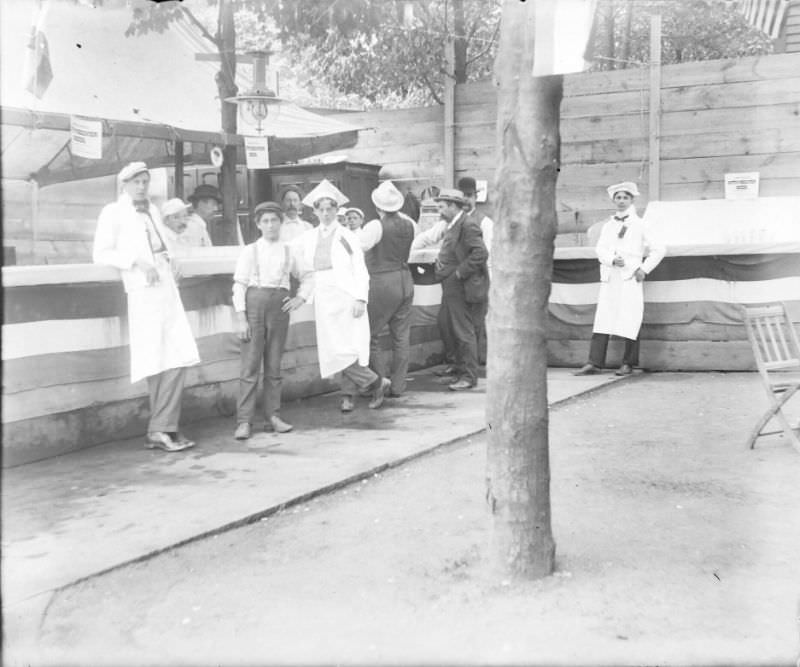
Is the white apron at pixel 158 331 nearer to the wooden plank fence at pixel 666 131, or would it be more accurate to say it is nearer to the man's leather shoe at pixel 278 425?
the man's leather shoe at pixel 278 425

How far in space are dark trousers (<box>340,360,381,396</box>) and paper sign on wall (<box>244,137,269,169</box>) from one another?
13.7ft

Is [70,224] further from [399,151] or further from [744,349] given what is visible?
[744,349]

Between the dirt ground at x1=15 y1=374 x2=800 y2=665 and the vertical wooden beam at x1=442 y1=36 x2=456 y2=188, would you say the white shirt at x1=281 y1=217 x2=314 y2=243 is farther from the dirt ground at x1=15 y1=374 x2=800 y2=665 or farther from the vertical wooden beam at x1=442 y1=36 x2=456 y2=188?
the dirt ground at x1=15 y1=374 x2=800 y2=665

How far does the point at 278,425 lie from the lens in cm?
759

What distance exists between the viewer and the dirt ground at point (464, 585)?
11.9ft

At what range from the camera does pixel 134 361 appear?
6949 mm

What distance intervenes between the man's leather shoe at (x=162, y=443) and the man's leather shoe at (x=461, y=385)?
3.33 m

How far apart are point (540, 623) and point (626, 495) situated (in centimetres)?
211

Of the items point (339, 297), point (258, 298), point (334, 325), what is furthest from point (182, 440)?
point (339, 297)

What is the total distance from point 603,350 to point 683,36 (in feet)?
33.0

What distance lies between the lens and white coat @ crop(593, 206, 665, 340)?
1027 cm

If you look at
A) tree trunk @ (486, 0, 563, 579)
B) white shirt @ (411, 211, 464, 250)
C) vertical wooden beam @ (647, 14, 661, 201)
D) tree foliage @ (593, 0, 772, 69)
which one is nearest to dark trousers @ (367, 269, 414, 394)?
white shirt @ (411, 211, 464, 250)

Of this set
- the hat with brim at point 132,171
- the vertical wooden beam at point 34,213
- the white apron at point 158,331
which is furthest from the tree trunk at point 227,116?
the white apron at point 158,331

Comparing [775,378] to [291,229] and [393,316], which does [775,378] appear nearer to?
[393,316]
